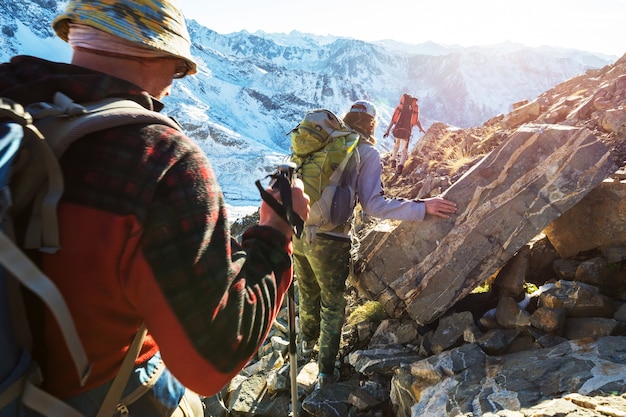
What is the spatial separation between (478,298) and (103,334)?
397 centimetres

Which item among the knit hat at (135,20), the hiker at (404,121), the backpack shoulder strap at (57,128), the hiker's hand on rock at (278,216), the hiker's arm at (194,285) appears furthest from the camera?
the hiker at (404,121)

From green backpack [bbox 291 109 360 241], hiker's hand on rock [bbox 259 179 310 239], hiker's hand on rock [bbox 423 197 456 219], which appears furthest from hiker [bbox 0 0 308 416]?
hiker's hand on rock [bbox 423 197 456 219]

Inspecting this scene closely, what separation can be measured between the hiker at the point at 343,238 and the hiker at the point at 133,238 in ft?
8.78

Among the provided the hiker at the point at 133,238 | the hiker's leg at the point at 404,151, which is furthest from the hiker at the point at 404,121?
the hiker at the point at 133,238

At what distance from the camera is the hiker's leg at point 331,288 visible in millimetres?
4188

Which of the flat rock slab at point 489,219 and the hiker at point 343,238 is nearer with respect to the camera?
the flat rock slab at point 489,219

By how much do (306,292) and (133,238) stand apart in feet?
12.2

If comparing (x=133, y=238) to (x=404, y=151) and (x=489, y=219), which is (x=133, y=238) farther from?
(x=404, y=151)

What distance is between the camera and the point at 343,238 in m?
4.23

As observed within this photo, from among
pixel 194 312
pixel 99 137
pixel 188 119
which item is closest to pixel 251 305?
Result: pixel 194 312

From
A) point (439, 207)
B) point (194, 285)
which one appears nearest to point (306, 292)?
point (439, 207)

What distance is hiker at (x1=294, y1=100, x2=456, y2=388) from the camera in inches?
161

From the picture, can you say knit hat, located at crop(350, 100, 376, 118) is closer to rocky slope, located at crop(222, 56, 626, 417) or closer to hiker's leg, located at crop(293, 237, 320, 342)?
hiker's leg, located at crop(293, 237, 320, 342)

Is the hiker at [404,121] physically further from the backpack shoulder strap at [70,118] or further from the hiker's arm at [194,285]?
the backpack shoulder strap at [70,118]
